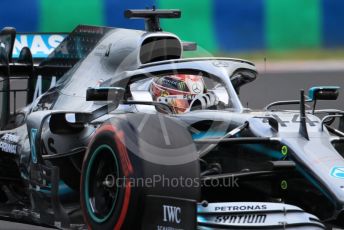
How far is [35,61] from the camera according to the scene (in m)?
8.34

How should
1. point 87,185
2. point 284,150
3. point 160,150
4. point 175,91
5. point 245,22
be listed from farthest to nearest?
point 245,22, point 175,91, point 87,185, point 284,150, point 160,150

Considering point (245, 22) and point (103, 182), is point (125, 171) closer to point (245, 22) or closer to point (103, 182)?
point (103, 182)

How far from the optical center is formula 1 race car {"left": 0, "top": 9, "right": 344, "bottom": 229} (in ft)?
15.7

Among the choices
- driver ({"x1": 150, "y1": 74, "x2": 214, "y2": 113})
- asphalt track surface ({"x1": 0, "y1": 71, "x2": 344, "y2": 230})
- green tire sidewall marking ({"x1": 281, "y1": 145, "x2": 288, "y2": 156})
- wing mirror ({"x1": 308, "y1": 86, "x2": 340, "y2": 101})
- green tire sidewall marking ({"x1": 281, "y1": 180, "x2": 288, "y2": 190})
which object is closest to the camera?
green tire sidewall marking ({"x1": 281, "y1": 145, "x2": 288, "y2": 156})

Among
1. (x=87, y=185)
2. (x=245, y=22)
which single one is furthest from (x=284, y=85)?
(x=87, y=185)

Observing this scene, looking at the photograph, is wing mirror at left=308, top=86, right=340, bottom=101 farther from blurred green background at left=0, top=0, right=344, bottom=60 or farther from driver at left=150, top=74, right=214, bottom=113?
blurred green background at left=0, top=0, right=344, bottom=60

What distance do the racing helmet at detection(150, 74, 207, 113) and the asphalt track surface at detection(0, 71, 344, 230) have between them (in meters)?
5.15

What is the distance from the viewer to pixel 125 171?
4.87 m

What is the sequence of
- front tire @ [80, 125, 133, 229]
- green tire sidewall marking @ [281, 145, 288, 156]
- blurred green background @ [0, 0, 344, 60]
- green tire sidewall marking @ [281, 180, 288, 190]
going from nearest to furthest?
front tire @ [80, 125, 133, 229]
green tire sidewall marking @ [281, 145, 288, 156]
green tire sidewall marking @ [281, 180, 288, 190]
blurred green background @ [0, 0, 344, 60]

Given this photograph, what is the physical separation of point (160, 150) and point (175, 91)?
59.8 inches

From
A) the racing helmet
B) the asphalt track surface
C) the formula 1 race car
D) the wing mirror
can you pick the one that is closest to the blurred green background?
the asphalt track surface

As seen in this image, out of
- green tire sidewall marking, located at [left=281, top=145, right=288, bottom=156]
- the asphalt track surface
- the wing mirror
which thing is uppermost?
the wing mirror

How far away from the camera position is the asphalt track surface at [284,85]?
38.5 feet

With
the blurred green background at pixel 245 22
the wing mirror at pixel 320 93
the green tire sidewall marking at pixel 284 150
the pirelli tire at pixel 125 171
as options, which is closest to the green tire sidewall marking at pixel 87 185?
the pirelli tire at pixel 125 171
